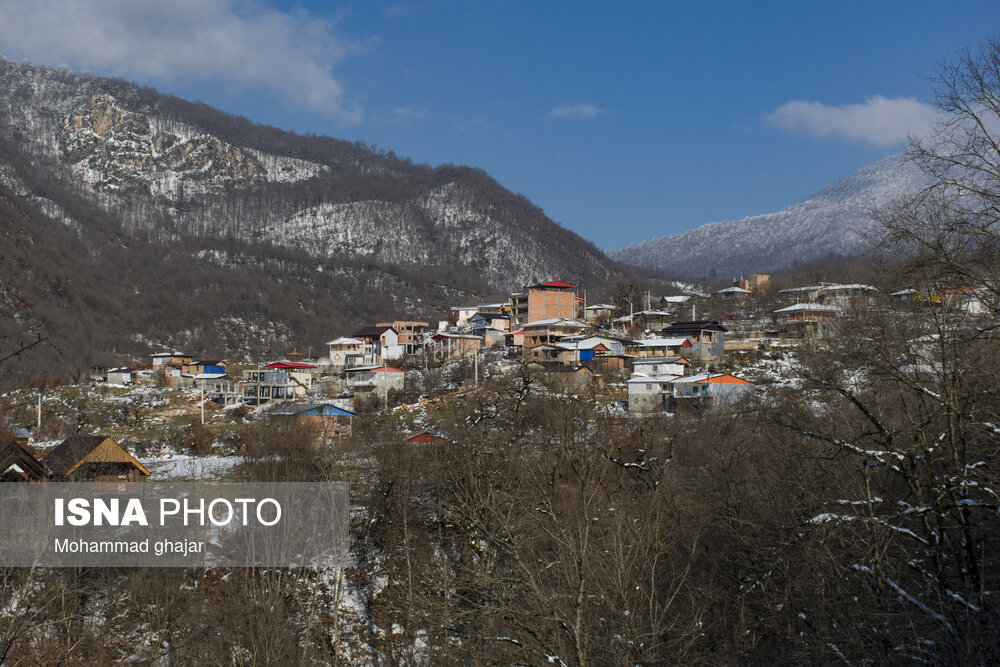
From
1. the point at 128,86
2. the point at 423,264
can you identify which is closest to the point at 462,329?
the point at 423,264

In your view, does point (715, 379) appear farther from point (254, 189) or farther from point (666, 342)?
point (254, 189)

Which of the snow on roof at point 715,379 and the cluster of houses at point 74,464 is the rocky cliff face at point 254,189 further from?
the cluster of houses at point 74,464

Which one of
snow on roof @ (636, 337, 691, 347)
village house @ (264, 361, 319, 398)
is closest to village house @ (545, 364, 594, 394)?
snow on roof @ (636, 337, 691, 347)

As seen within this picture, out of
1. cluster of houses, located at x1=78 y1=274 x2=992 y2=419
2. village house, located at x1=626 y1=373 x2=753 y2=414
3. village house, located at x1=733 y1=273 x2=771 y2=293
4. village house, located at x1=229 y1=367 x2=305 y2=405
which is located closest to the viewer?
village house, located at x1=626 y1=373 x2=753 y2=414

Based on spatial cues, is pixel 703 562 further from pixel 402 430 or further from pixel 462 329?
pixel 462 329

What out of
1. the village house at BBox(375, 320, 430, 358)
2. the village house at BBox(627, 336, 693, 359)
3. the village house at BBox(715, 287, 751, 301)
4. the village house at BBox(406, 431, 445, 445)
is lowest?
the village house at BBox(406, 431, 445, 445)

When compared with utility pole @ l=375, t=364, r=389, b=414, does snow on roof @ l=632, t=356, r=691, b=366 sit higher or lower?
higher

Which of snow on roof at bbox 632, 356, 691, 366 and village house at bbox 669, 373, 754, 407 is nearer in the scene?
village house at bbox 669, 373, 754, 407

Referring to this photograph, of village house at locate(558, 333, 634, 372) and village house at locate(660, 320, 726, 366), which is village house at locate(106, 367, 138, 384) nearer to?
village house at locate(558, 333, 634, 372)
